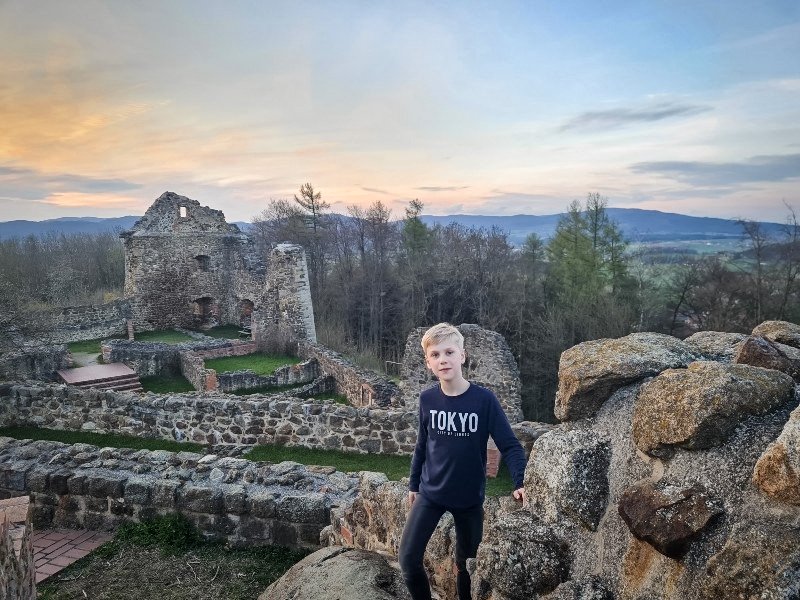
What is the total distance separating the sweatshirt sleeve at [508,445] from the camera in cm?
309

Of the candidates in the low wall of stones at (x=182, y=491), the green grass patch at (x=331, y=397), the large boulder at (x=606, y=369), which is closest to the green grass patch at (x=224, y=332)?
the green grass patch at (x=331, y=397)

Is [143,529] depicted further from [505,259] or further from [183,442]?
[505,259]

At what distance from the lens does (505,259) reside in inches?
1439

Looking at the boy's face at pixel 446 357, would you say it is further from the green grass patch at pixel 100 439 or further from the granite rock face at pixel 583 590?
the green grass patch at pixel 100 439

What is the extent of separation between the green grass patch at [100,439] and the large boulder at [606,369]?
29.7 feet

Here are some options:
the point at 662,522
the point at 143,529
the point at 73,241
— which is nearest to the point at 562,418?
the point at 662,522

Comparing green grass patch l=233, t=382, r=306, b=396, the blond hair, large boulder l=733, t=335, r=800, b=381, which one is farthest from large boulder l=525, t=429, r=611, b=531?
green grass patch l=233, t=382, r=306, b=396

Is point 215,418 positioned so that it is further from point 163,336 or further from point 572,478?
point 163,336

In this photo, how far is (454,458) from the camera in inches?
131

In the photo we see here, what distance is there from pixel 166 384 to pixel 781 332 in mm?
16874

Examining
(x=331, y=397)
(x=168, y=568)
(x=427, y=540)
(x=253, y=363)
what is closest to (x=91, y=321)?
(x=253, y=363)

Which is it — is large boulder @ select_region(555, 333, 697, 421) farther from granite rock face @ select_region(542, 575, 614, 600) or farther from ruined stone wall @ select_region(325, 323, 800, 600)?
granite rock face @ select_region(542, 575, 614, 600)

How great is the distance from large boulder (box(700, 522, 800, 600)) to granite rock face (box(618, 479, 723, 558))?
0.37ft

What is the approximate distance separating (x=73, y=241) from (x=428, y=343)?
5462 cm
